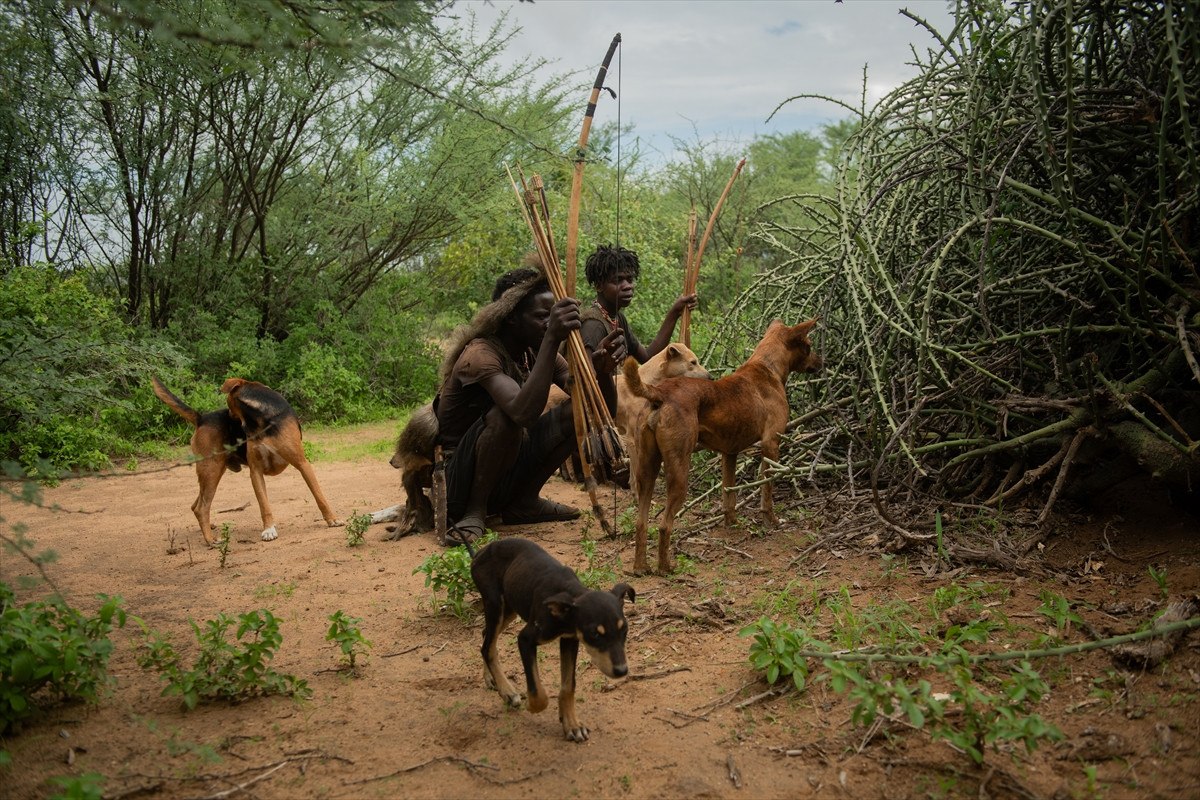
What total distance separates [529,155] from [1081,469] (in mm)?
8824

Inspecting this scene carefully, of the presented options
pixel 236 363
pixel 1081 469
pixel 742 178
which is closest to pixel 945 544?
pixel 1081 469

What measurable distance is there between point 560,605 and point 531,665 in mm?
321

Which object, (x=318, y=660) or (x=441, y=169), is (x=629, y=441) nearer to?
(x=318, y=660)

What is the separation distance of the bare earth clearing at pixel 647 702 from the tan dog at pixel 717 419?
327mm

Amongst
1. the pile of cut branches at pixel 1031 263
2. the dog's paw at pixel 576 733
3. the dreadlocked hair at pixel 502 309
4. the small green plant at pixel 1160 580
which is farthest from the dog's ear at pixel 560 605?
the dreadlocked hair at pixel 502 309

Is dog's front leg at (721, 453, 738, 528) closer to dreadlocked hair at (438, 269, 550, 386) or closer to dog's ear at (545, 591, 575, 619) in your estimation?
dreadlocked hair at (438, 269, 550, 386)

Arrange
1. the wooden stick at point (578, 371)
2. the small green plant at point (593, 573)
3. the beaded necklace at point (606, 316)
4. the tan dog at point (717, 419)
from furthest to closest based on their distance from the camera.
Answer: the beaded necklace at point (606, 316) < the wooden stick at point (578, 371) < the tan dog at point (717, 419) < the small green plant at point (593, 573)

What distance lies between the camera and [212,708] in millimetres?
3314

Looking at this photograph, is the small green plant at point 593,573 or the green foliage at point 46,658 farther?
the small green plant at point 593,573

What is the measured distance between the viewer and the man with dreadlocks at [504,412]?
5.55 meters

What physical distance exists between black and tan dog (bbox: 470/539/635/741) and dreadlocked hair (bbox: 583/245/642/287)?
3511mm

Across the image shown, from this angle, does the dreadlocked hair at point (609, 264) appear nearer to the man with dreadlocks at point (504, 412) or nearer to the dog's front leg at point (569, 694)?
the man with dreadlocks at point (504, 412)

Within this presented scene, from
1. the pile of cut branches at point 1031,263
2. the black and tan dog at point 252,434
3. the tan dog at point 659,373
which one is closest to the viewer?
the pile of cut branches at point 1031,263

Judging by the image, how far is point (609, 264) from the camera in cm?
667
